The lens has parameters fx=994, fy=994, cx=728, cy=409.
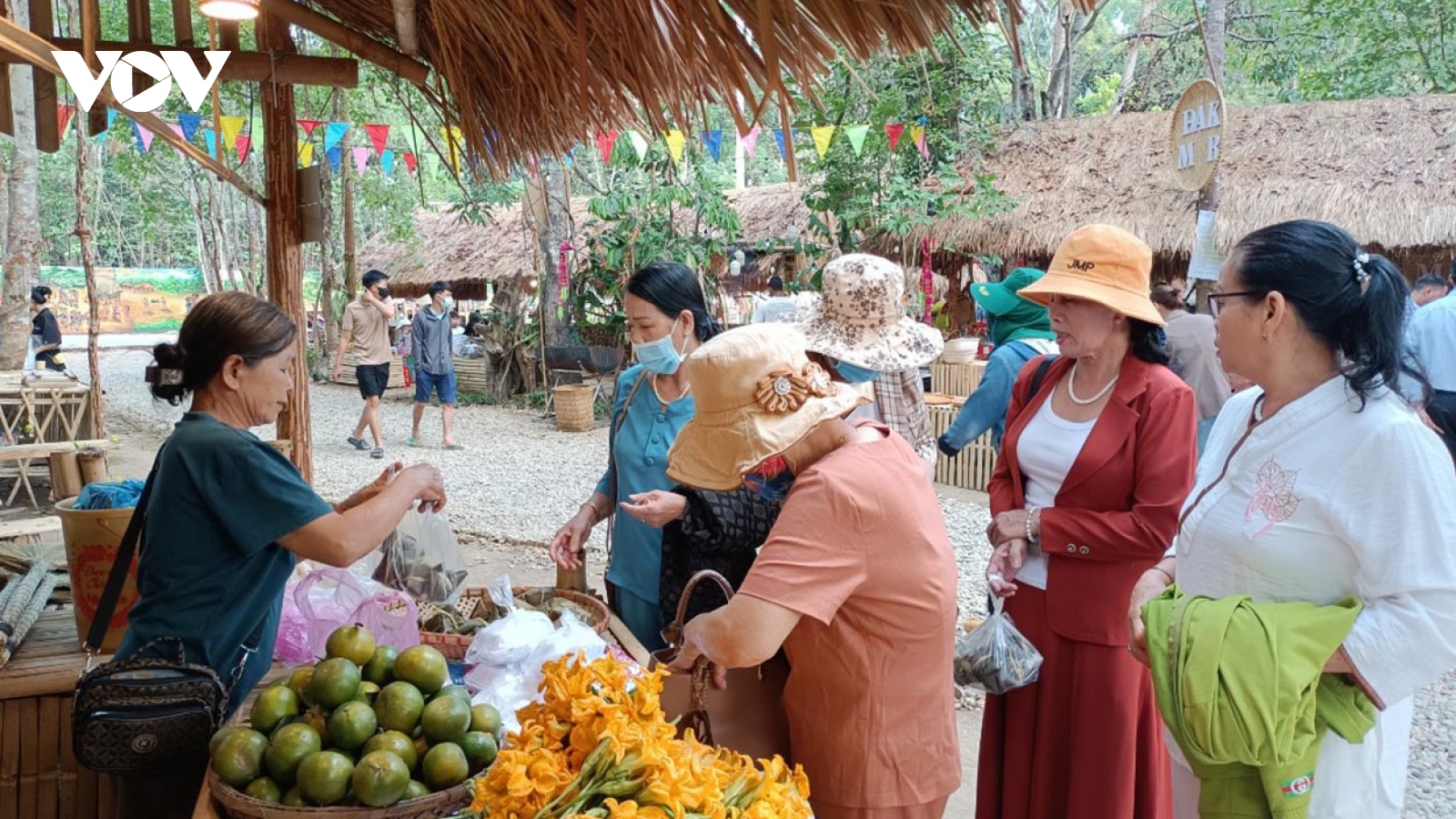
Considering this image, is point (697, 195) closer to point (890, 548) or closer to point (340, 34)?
point (340, 34)

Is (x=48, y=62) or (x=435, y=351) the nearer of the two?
(x=48, y=62)

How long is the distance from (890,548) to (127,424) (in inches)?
538

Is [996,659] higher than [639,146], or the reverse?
[639,146]

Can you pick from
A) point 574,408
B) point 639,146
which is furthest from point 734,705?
point 639,146

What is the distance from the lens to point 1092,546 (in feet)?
7.49

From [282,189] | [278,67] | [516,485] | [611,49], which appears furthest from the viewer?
[516,485]

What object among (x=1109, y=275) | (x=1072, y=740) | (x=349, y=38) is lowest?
(x=1072, y=740)

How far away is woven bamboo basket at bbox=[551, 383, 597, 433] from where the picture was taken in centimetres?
1200

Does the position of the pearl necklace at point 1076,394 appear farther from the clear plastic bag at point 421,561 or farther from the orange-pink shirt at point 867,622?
the clear plastic bag at point 421,561

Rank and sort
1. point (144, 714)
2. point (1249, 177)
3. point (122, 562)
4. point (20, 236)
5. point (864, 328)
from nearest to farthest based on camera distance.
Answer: point (144, 714), point (122, 562), point (864, 328), point (20, 236), point (1249, 177)

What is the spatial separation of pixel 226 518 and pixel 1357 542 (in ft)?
6.48

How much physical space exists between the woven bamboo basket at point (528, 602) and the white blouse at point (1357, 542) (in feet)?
4.57

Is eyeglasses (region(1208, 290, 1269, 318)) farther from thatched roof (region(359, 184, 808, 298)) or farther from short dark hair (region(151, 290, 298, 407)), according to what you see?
thatched roof (region(359, 184, 808, 298))

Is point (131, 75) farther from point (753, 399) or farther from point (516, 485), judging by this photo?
point (516, 485)
